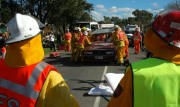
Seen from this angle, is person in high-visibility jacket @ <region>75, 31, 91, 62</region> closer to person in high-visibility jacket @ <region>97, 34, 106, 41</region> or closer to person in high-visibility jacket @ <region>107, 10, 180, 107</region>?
person in high-visibility jacket @ <region>97, 34, 106, 41</region>

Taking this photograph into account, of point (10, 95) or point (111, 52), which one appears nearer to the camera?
point (10, 95)

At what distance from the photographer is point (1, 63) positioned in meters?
2.89

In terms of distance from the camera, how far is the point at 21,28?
275 centimetres

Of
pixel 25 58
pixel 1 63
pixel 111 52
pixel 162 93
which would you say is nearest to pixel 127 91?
pixel 162 93

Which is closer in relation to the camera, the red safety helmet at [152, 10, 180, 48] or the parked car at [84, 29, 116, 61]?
the red safety helmet at [152, 10, 180, 48]

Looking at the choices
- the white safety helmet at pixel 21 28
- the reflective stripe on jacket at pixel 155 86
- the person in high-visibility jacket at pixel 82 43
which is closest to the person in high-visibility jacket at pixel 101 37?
the person in high-visibility jacket at pixel 82 43

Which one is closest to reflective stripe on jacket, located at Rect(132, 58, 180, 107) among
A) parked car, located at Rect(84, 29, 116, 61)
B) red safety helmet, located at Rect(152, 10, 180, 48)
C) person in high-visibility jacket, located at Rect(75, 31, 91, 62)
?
red safety helmet, located at Rect(152, 10, 180, 48)

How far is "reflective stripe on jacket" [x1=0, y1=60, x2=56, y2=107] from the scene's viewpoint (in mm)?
2674

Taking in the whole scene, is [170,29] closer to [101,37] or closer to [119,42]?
[119,42]

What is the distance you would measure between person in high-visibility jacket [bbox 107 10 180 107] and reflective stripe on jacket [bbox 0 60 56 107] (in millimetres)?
528

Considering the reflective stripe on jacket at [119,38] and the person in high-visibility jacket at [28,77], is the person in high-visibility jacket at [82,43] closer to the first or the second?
the reflective stripe on jacket at [119,38]

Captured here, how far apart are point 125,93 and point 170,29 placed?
510 mm

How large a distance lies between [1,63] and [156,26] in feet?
3.88

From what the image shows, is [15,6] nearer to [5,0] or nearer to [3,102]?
[5,0]
